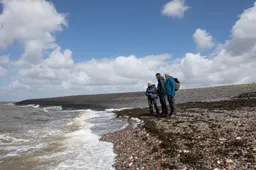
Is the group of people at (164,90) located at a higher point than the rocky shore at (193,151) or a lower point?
higher

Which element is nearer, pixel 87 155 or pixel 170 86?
pixel 87 155

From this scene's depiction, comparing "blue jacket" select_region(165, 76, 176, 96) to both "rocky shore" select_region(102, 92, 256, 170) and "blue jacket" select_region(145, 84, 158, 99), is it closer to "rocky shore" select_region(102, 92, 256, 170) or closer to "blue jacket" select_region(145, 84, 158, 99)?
"blue jacket" select_region(145, 84, 158, 99)

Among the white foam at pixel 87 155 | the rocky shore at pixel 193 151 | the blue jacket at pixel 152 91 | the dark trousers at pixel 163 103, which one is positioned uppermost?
the blue jacket at pixel 152 91

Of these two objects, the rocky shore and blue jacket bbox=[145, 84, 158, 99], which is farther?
blue jacket bbox=[145, 84, 158, 99]

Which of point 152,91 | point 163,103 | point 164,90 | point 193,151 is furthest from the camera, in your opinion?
point 152,91

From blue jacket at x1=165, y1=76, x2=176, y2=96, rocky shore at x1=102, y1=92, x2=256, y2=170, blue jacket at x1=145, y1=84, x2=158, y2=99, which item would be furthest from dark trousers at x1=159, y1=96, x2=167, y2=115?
rocky shore at x1=102, y1=92, x2=256, y2=170

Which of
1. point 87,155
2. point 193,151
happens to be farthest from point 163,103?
point 193,151

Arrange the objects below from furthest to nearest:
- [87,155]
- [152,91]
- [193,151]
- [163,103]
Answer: [152,91] < [163,103] < [87,155] < [193,151]

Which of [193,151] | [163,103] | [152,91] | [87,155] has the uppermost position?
[152,91]

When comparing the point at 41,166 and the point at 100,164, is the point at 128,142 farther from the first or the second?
the point at 41,166

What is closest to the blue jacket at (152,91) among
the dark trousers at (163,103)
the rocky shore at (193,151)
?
the dark trousers at (163,103)

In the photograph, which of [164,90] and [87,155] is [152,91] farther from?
[87,155]

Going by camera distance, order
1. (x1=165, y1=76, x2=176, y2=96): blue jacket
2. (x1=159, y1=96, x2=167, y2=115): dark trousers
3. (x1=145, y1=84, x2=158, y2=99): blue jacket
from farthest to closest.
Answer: (x1=145, y1=84, x2=158, y2=99): blue jacket
(x1=159, y1=96, x2=167, y2=115): dark trousers
(x1=165, y1=76, x2=176, y2=96): blue jacket

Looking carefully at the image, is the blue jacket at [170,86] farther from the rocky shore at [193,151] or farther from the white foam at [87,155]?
the white foam at [87,155]
